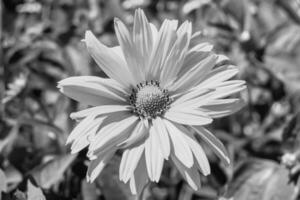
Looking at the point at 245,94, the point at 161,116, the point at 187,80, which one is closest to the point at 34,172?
the point at 161,116

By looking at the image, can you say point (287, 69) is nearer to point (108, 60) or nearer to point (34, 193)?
point (108, 60)

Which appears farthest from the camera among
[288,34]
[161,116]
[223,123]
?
[288,34]

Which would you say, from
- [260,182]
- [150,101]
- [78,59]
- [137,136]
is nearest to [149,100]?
[150,101]

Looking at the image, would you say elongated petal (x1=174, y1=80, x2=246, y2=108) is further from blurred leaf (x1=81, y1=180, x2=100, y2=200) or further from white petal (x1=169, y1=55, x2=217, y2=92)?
blurred leaf (x1=81, y1=180, x2=100, y2=200)

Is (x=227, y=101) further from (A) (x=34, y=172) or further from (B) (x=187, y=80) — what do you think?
(A) (x=34, y=172)

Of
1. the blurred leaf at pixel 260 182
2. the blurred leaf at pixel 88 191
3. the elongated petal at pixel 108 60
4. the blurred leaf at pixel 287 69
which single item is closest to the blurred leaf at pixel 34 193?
the blurred leaf at pixel 88 191

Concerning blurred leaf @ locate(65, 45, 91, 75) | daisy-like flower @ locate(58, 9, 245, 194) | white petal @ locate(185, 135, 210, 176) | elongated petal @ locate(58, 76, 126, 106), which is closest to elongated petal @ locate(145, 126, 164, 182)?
daisy-like flower @ locate(58, 9, 245, 194)
